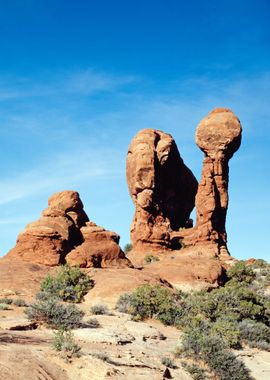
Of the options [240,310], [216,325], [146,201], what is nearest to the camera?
[216,325]

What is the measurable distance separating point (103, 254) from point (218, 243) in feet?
81.1

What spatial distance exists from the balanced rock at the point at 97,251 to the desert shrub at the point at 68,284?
2839mm

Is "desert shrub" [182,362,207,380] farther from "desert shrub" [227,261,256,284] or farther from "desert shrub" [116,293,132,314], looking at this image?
"desert shrub" [227,261,256,284]

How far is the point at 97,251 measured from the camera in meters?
31.0

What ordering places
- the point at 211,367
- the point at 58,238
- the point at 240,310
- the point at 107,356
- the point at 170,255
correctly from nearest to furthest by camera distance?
the point at 107,356, the point at 211,367, the point at 240,310, the point at 58,238, the point at 170,255

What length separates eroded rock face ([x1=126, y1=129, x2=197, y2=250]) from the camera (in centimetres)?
5312

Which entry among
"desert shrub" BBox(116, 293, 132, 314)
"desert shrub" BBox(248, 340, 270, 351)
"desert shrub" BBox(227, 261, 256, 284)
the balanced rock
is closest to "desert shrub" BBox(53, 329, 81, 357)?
"desert shrub" BBox(116, 293, 132, 314)

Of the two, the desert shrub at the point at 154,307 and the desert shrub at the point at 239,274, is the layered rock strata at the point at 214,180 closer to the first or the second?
the desert shrub at the point at 239,274

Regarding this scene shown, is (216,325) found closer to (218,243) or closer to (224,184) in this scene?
(218,243)

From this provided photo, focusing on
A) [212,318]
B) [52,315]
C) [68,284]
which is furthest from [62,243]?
[52,315]

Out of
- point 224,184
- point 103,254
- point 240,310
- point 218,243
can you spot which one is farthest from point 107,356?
point 224,184

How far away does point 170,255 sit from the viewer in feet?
164

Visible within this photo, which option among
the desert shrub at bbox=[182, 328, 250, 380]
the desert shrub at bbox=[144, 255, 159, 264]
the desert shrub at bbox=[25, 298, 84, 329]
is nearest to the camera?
the desert shrub at bbox=[182, 328, 250, 380]

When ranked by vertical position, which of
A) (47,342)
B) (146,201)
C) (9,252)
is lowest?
(47,342)
